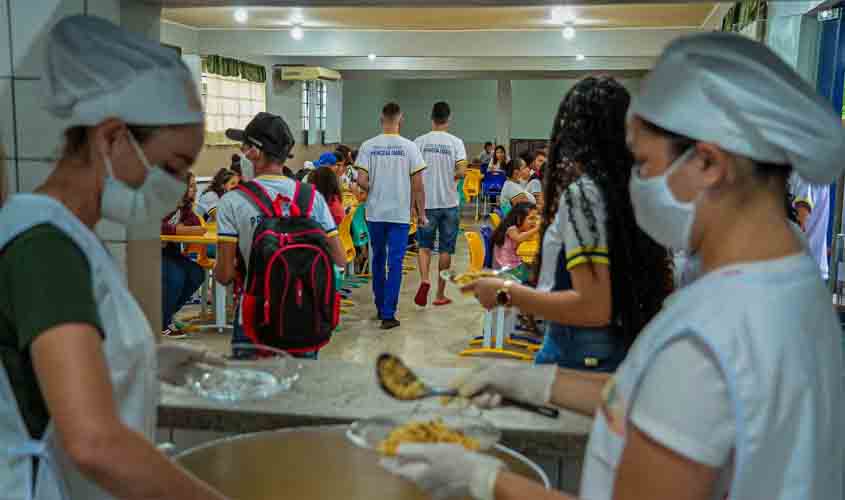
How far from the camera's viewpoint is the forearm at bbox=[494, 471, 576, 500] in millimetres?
1077

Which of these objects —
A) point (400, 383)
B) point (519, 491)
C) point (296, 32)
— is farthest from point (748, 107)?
point (296, 32)

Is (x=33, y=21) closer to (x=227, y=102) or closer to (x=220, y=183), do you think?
(x=220, y=183)

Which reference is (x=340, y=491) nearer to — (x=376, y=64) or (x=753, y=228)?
(x=753, y=228)

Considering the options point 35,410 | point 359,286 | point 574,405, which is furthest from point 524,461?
point 359,286

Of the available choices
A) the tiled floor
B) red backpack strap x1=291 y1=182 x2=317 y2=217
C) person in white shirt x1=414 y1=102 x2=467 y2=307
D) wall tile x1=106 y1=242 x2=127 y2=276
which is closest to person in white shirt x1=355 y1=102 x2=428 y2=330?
the tiled floor

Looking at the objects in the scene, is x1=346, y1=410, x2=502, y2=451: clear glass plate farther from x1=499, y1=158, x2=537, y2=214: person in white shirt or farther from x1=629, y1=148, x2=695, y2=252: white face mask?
x1=499, y1=158, x2=537, y2=214: person in white shirt

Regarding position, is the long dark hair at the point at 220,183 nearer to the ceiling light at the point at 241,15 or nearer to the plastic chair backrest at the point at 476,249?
the plastic chair backrest at the point at 476,249

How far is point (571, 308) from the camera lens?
1.84 metres

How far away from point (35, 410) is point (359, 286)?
6.61m

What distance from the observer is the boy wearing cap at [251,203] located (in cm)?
326

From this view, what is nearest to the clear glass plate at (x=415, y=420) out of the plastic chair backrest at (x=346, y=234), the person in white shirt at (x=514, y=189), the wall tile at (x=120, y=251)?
the wall tile at (x=120, y=251)

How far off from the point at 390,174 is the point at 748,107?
5.29m

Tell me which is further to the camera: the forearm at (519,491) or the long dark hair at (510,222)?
the long dark hair at (510,222)

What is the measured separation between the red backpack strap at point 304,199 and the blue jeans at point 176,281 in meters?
2.32
